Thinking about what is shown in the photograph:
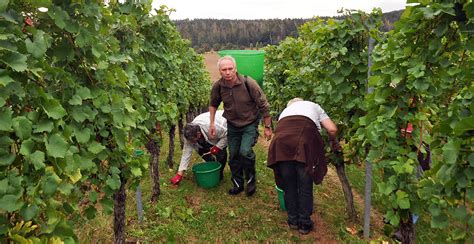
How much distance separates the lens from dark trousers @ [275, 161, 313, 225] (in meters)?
→ 3.85

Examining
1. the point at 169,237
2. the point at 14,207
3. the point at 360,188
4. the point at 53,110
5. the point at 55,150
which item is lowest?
the point at 360,188

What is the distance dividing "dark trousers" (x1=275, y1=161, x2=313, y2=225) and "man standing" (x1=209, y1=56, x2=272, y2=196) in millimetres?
928

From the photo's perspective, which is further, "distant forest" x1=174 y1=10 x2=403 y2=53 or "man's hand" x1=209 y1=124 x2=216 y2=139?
"distant forest" x1=174 y1=10 x2=403 y2=53

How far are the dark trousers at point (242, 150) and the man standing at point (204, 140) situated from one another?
0.90ft

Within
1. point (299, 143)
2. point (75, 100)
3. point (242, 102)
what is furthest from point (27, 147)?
point (242, 102)

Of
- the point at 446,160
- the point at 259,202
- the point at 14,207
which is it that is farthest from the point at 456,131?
the point at 259,202

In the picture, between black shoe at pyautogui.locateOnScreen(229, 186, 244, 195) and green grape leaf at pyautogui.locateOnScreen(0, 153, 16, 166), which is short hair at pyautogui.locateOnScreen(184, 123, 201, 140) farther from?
green grape leaf at pyautogui.locateOnScreen(0, 153, 16, 166)

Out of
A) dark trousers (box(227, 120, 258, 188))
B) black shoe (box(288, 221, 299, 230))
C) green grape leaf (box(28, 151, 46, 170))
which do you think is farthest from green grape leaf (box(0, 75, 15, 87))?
dark trousers (box(227, 120, 258, 188))

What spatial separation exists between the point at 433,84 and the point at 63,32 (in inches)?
86.1

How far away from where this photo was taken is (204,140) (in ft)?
17.9

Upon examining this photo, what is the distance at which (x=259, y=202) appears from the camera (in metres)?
5.00

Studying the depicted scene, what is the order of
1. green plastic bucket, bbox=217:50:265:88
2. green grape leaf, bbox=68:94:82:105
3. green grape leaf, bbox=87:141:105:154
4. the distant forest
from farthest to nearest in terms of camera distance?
the distant forest, green plastic bucket, bbox=217:50:265:88, green grape leaf, bbox=87:141:105:154, green grape leaf, bbox=68:94:82:105

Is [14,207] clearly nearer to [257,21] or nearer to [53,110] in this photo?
[53,110]

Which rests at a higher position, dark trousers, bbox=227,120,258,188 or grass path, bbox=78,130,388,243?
dark trousers, bbox=227,120,258,188
